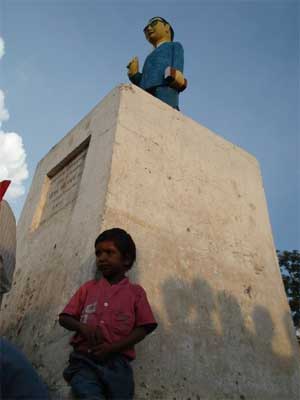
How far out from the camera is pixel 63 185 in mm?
3539

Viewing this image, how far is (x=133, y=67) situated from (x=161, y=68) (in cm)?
41

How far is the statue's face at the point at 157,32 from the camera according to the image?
495cm

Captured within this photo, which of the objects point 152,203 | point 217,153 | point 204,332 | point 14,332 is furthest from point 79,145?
point 204,332

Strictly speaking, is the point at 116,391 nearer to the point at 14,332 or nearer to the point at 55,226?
the point at 14,332

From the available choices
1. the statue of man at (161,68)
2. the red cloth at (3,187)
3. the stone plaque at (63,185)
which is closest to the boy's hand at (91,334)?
the red cloth at (3,187)

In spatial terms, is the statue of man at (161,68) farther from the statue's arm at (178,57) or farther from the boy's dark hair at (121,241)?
the boy's dark hair at (121,241)

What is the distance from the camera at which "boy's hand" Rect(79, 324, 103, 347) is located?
1.69 meters

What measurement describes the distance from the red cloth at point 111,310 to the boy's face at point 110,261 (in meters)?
0.05

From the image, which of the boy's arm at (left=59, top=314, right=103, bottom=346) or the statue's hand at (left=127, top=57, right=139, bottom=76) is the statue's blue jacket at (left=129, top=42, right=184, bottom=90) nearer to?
the statue's hand at (left=127, top=57, right=139, bottom=76)

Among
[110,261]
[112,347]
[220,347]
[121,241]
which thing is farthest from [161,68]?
[112,347]

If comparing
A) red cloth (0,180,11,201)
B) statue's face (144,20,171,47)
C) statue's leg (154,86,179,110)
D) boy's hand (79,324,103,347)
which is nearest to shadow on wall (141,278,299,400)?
boy's hand (79,324,103,347)

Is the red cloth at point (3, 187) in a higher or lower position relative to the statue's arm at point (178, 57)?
lower

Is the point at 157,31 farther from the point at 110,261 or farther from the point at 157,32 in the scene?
the point at 110,261

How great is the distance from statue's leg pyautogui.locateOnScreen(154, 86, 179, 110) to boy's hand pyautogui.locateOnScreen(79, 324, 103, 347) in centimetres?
285
